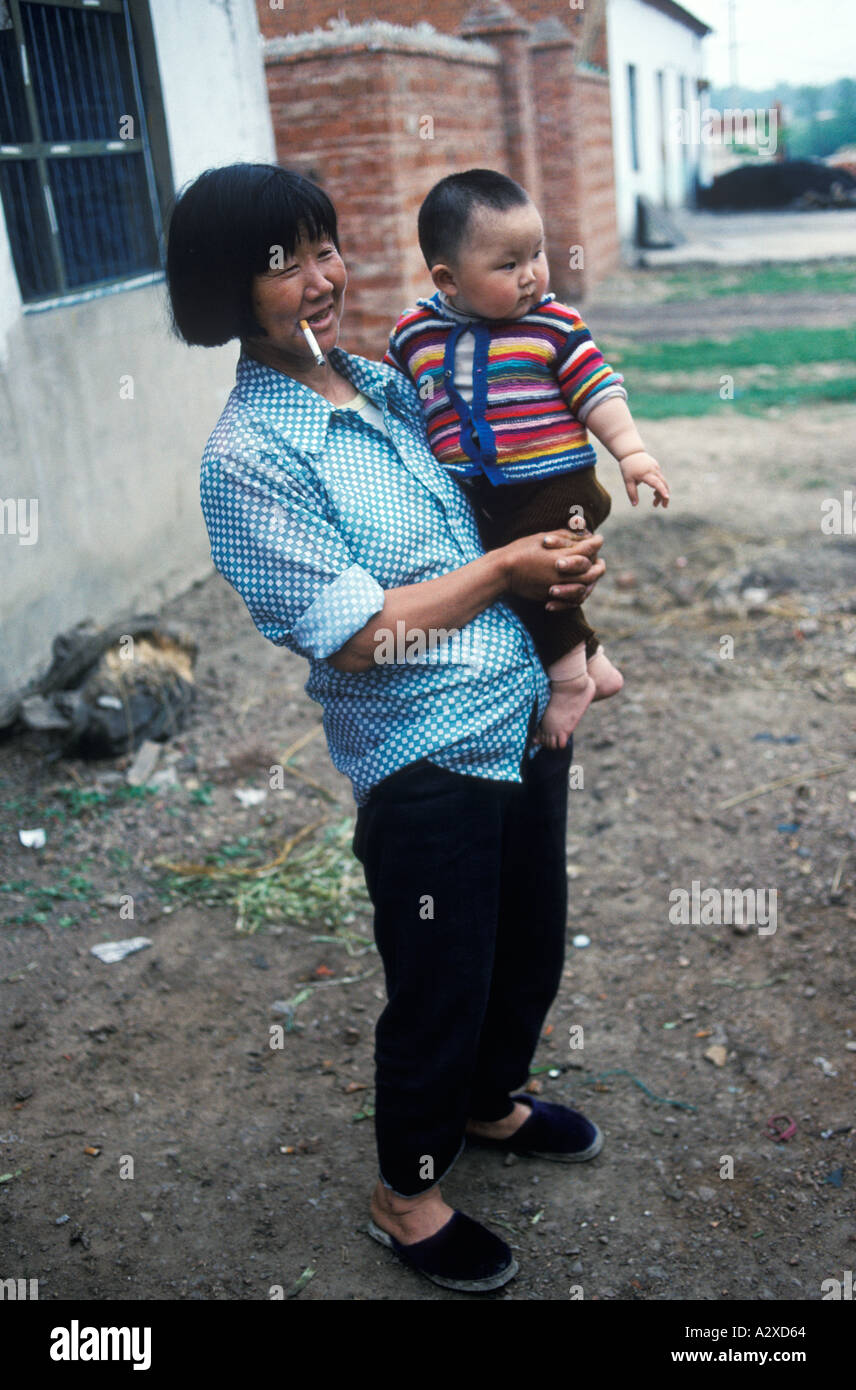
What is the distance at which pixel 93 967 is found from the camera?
3164mm

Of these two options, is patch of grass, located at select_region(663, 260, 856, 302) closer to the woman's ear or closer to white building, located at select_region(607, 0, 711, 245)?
white building, located at select_region(607, 0, 711, 245)

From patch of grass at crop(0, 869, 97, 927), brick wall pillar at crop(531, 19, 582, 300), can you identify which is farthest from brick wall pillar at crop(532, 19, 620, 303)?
patch of grass at crop(0, 869, 97, 927)

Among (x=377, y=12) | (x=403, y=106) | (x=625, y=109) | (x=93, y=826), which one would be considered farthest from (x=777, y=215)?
(x=93, y=826)

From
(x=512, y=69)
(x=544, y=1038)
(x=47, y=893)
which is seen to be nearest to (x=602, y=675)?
(x=544, y=1038)

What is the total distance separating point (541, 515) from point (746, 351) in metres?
8.67

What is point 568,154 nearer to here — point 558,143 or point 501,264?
point 558,143

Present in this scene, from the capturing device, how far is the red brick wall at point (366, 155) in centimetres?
A: 697

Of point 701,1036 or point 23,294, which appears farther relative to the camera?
point 23,294

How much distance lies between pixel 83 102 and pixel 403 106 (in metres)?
3.00

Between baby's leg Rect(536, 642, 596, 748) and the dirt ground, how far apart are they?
3.40ft

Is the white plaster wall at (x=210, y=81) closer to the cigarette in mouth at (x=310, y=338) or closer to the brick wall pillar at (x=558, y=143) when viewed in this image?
the cigarette in mouth at (x=310, y=338)

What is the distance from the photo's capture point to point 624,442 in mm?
1896

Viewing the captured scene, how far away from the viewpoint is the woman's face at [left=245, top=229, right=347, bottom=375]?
1.65m
